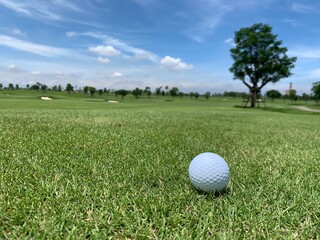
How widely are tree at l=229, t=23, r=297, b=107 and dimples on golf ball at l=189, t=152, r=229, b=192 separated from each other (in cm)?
3455

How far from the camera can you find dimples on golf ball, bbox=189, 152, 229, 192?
2.66 meters

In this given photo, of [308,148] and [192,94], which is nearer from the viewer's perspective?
[308,148]

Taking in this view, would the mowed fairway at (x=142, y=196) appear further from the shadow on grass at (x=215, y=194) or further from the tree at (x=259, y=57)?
the tree at (x=259, y=57)

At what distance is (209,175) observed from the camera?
2668 millimetres

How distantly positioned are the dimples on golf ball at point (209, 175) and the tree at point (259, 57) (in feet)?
113

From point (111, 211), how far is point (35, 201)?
723 mm

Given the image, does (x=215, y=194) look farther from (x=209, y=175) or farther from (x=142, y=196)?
(x=142, y=196)

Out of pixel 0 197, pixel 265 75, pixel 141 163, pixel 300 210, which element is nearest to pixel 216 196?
pixel 300 210

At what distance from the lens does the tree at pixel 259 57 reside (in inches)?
1334

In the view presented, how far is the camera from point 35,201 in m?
2.31

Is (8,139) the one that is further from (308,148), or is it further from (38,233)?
(308,148)

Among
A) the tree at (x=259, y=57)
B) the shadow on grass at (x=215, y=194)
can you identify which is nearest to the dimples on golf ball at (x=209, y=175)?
the shadow on grass at (x=215, y=194)

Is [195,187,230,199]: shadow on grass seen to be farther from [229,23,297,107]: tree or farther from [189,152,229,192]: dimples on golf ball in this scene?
[229,23,297,107]: tree

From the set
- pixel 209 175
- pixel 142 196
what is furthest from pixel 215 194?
pixel 142 196
